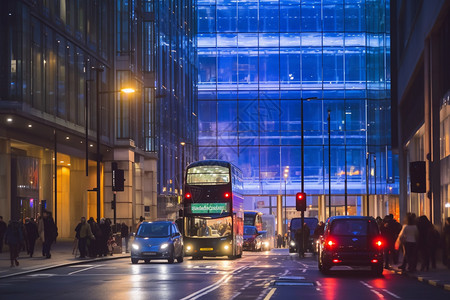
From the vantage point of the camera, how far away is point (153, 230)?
37906mm

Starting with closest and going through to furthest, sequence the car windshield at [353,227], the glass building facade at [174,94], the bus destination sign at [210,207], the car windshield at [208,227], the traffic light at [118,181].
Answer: the car windshield at [353,227] → the bus destination sign at [210,207] → the car windshield at [208,227] → the traffic light at [118,181] → the glass building facade at [174,94]

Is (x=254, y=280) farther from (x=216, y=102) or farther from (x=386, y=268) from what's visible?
(x=216, y=102)

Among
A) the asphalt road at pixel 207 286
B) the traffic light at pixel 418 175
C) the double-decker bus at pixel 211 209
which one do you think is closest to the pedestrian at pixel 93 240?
the double-decker bus at pixel 211 209

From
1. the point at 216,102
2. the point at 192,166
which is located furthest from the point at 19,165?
the point at 216,102

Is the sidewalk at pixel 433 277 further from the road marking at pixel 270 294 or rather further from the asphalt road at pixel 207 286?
the road marking at pixel 270 294

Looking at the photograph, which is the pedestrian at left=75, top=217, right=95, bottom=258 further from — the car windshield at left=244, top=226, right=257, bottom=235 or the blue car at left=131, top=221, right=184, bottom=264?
the car windshield at left=244, top=226, right=257, bottom=235

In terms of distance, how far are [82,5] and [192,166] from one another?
16.0 m

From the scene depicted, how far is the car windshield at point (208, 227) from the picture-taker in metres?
42.0

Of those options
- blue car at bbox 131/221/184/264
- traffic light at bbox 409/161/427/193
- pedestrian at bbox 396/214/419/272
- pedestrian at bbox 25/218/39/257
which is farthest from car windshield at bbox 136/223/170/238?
traffic light at bbox 409/161/427/193

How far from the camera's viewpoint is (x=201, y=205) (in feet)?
136

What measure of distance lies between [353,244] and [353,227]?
65 cm

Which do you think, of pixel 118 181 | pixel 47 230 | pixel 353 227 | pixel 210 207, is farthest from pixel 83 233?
pixel 353 227

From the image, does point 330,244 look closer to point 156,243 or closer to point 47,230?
point 156,243

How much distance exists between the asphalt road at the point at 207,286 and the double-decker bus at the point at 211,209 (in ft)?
36.3
